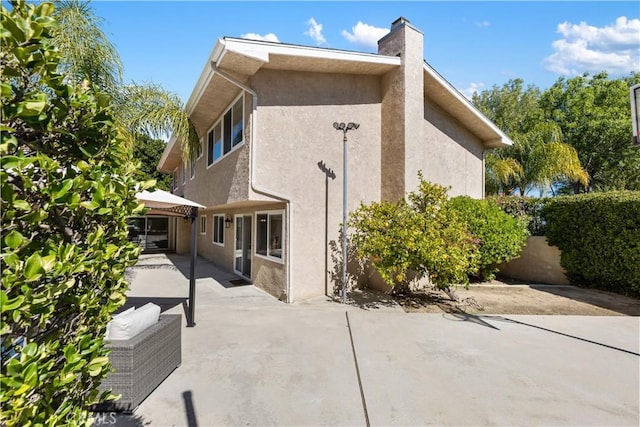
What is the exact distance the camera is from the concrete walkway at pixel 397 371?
369 cm

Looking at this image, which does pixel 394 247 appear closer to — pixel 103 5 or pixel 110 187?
pixel 110 187

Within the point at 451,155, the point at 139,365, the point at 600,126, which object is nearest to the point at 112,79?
the point at 139,365

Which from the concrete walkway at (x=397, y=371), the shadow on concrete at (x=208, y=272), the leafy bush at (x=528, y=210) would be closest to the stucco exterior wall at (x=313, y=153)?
the concrete walkway at (x=397, y=371)

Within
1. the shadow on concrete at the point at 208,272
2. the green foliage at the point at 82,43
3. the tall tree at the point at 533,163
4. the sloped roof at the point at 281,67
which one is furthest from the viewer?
the tall tree at the point at 533,163

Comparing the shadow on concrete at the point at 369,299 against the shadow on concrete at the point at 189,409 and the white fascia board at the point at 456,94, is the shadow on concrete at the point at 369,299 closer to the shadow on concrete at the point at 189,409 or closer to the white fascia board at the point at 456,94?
the shadow on concrete at the point at 189,409

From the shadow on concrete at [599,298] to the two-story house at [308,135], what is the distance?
5470mm

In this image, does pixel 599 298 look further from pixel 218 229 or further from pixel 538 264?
pixel 218 229

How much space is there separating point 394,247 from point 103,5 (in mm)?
9737

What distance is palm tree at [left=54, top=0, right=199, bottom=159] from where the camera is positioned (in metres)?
7.41

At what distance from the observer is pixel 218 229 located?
51.3ft

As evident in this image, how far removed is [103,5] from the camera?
7.78 meters

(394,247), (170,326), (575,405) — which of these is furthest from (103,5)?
(575,405)

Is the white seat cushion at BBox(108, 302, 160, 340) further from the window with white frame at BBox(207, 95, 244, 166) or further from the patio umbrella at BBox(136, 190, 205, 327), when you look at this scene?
the window with white frame at BBox(207, 95, 244, 166)

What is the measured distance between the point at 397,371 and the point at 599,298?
8473 millimetres
